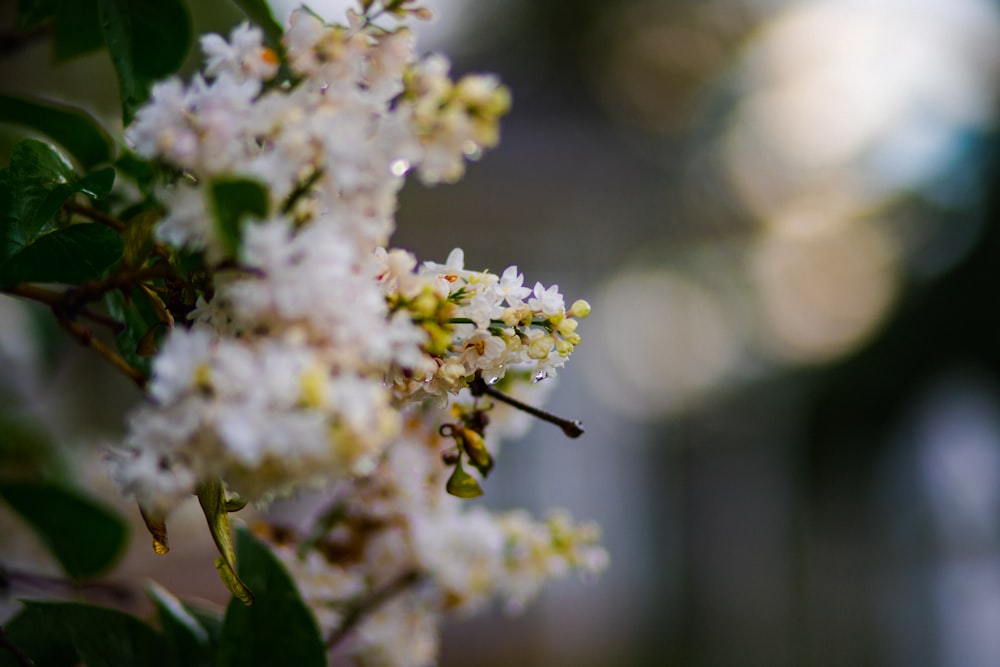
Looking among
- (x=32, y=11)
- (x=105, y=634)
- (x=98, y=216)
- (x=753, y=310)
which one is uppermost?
(x=753, y=310)

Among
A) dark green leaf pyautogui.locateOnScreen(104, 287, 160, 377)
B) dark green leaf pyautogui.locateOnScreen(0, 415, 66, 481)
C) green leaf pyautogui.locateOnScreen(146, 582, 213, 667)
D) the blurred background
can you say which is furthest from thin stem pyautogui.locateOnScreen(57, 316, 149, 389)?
the blurred background

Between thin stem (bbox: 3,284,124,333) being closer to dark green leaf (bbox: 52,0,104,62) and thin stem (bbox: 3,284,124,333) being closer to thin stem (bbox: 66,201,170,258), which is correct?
thin stem (bbox: 66,201,170,258)

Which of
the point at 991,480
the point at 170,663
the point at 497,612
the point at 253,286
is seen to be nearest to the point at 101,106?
the point at 170,663

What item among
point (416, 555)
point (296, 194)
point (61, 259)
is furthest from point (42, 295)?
point (416, 555)

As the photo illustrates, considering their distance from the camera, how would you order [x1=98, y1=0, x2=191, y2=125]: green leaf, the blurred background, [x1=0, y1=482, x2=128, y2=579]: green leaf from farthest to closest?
the blurred background → [x1=0, y1=482, x2=128, y2=579]: green leaf → [x1=98, y1=0, x2=191, y2=125]: green leaf

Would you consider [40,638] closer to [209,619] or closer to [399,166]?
[209,619]
